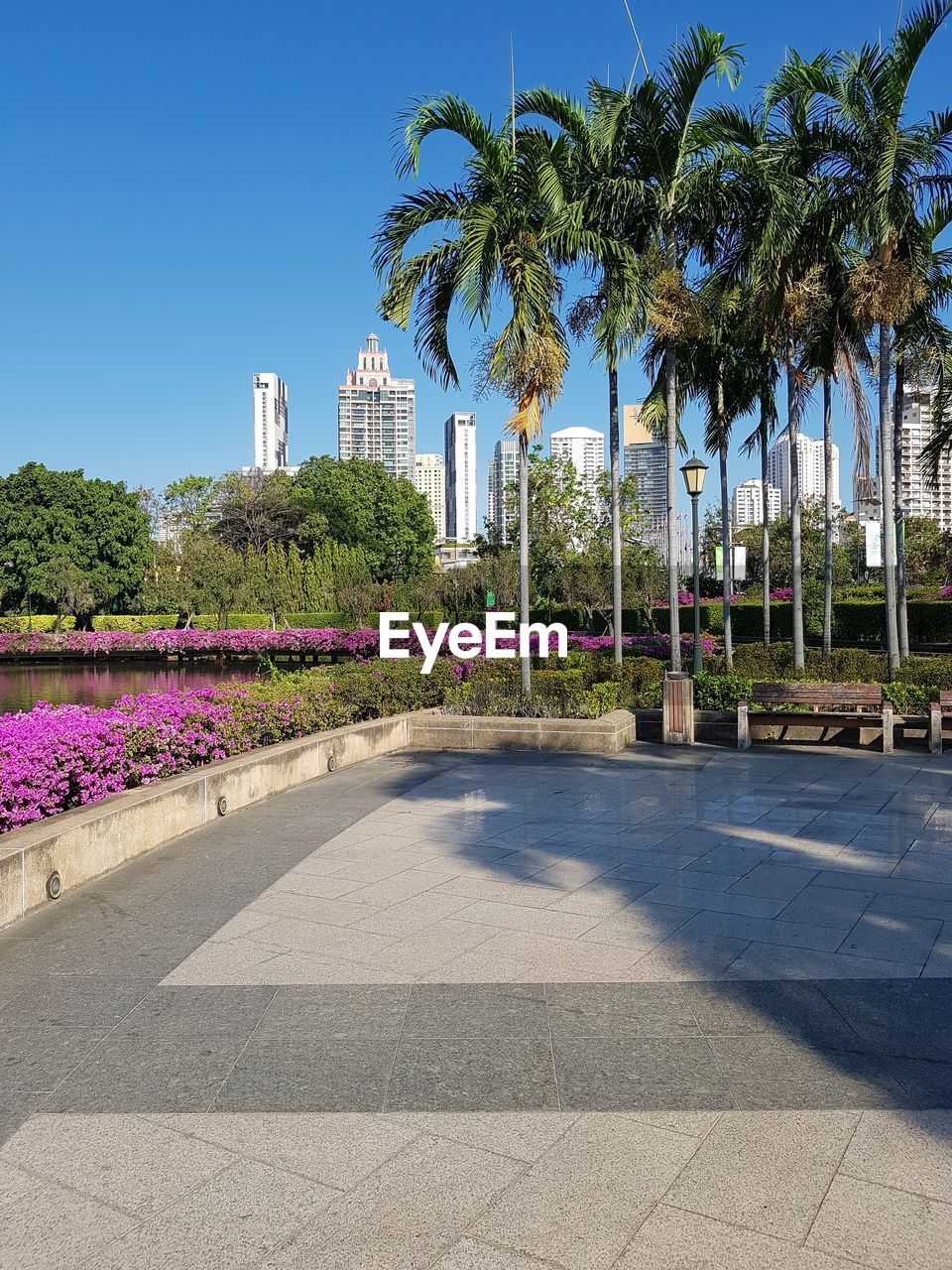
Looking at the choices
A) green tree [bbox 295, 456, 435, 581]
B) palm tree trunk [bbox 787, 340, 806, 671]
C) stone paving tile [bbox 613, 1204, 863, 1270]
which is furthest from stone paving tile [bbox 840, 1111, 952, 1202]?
green tree [bbox 295, 456, 435, 581]

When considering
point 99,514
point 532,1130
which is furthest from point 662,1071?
point 99,514

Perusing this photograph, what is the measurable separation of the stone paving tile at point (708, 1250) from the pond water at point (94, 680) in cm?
2154

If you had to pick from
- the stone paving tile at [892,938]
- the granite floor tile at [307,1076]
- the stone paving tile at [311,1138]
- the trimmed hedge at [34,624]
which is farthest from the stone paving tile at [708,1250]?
the trimmed hedge at [34,624]

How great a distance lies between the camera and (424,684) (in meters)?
13.3

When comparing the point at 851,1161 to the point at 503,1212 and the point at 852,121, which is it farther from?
the point at 852,121

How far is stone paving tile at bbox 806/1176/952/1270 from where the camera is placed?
2658mm

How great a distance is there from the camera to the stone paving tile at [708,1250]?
2633 mm

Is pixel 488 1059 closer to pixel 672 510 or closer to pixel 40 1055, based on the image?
pixel 40 1055

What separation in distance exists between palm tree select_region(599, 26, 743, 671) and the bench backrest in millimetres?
2473

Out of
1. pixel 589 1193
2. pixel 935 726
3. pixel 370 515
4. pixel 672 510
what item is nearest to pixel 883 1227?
pixel 589 1193

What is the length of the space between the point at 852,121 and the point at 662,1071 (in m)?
14.6

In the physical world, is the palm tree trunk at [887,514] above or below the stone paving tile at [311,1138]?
above

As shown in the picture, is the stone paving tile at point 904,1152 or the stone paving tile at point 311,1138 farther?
the stone paving tile at point 311,1138

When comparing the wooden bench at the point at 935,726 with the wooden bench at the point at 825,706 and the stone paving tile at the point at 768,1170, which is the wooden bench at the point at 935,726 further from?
the stone paving tile at the point at 768,1170
